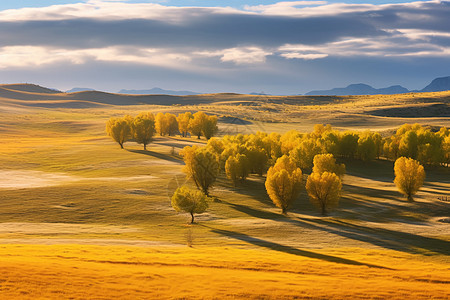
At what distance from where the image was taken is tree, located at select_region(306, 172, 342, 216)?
2913 inches

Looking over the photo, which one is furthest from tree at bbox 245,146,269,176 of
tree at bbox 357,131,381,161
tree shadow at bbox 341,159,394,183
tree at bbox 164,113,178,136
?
tree at bbox 164,113,178,136

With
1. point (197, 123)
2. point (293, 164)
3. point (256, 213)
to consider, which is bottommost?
point (256, 213)

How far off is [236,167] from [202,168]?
27.9 feet

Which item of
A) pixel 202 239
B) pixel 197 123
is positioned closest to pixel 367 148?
pixel 197 123

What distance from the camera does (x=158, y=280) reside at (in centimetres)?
3356

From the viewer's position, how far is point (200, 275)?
35.7 meters

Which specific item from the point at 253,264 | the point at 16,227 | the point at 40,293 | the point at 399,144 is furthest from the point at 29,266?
the point at 399,144

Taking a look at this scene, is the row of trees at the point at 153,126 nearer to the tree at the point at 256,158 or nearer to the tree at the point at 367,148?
the tree at the point at 256,158

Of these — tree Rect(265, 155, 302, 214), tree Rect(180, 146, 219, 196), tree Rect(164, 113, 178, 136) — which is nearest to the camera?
tree Rect(265, 155, 302, 214)

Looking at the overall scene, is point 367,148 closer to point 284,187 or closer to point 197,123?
point 284,187

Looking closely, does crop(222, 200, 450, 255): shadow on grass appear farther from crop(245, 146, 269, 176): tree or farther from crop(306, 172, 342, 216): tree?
crop(245, 146, 269, 176): tree

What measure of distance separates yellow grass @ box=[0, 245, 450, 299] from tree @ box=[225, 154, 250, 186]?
4244 centimetres

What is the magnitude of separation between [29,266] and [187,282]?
1250 centimetres

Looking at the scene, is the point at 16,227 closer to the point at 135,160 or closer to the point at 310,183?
the point at 310,183
